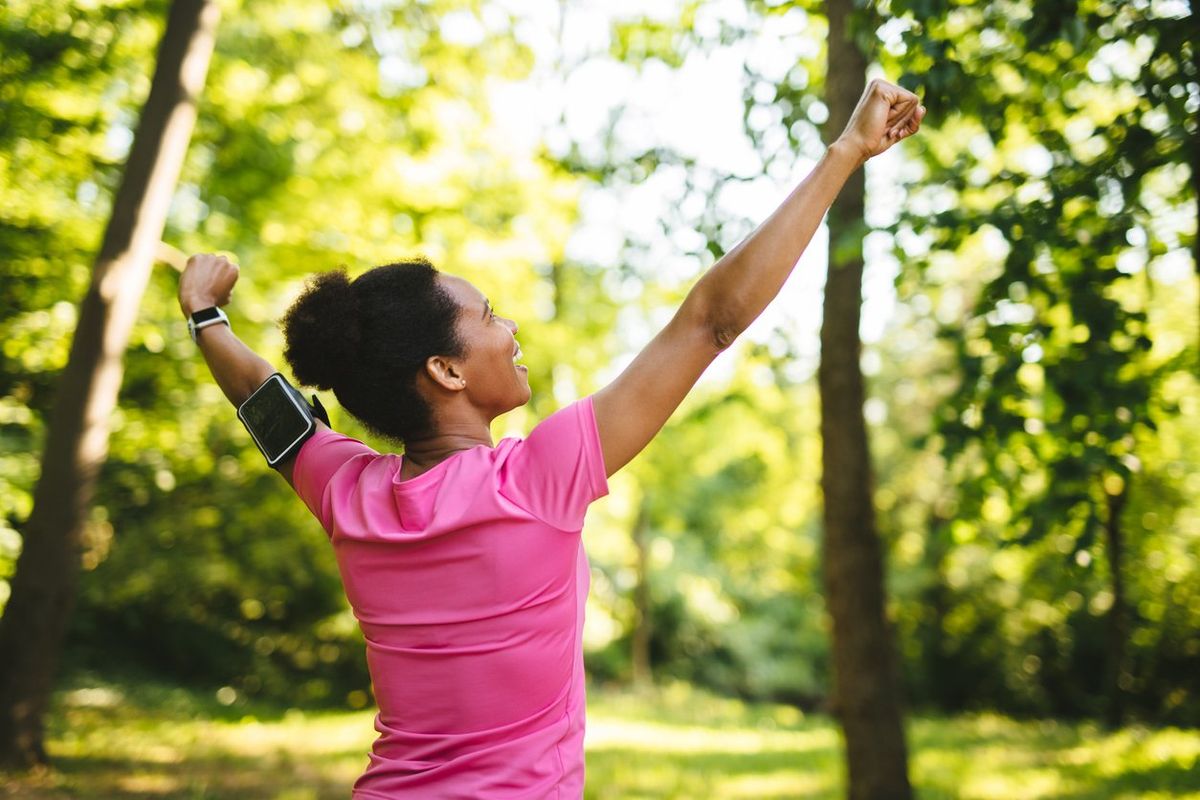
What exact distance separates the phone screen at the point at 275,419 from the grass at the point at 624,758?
592 centimetres

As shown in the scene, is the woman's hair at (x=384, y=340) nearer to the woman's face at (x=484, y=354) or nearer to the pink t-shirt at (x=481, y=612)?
the woman's face at (x=484, y=354)

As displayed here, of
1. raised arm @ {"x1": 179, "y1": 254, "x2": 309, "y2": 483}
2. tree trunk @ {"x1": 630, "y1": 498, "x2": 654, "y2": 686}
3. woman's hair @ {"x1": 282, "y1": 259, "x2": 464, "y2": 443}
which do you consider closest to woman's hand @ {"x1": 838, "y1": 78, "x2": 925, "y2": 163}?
woman's hair @ {"x1": 282, "y1": 259, "x2": 464, "y2": 443}

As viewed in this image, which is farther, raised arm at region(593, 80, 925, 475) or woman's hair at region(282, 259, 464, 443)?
woman's hair at region(282, 259, 464, 443)

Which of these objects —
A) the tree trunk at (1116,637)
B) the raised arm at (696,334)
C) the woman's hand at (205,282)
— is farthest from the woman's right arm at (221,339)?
the tree trunk at (1116,637)

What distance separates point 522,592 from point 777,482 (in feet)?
80.6

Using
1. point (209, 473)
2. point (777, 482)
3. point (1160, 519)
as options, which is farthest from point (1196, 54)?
point (777, 482)

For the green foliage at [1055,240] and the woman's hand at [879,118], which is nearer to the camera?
the woman's hand at [879,118]

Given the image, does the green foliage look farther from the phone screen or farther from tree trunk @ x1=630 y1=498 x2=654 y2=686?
tree trunk @ x1=630 y1=498 x2=654 y2=686

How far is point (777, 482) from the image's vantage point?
2562cm

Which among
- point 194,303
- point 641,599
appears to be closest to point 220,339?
point 194,303

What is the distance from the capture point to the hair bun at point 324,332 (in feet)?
5.93

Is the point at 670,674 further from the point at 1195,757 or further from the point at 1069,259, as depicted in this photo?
the point at 1069,259

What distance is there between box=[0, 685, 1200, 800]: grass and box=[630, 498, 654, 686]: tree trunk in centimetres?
756

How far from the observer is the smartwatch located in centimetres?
233
